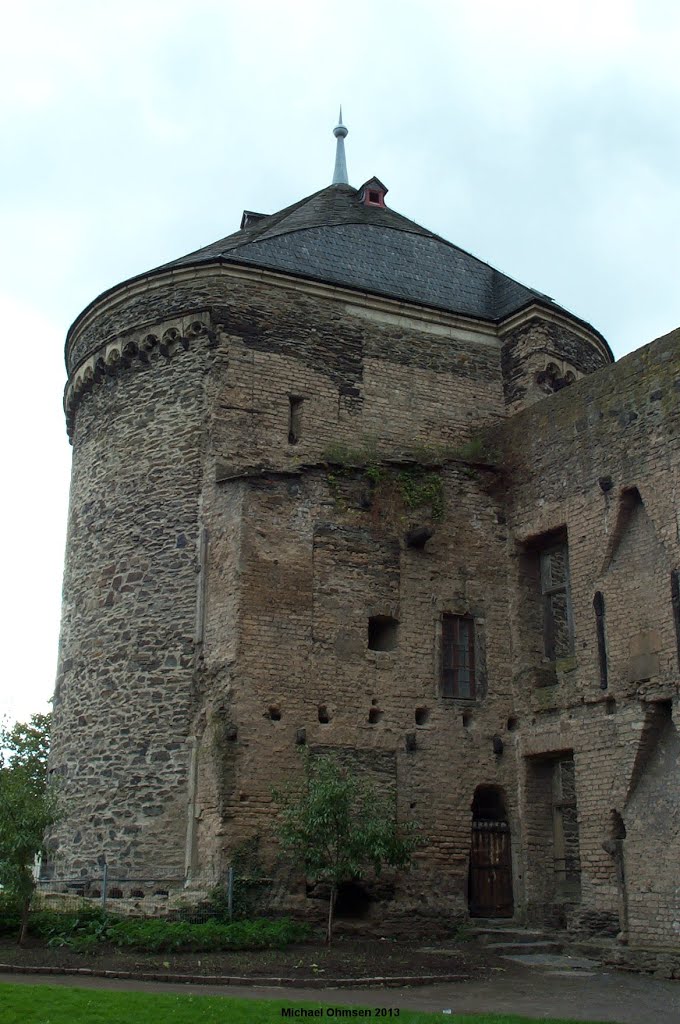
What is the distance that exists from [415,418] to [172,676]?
244 inches

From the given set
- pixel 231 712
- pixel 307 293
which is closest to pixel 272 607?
pixel 231 712

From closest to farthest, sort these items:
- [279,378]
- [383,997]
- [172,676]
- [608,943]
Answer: [383,997], [608,943], [172,676], [279,378]

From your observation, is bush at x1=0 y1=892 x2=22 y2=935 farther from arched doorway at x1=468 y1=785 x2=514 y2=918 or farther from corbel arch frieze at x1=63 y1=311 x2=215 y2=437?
corbel arch frieze at x1=63 y1=311 x2=215 y2=437

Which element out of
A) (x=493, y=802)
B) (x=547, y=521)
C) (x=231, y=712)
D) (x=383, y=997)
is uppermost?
(x=547, y=521)

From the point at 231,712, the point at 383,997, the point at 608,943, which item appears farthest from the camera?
the point at 231,712

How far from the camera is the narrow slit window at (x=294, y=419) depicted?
18.2 meters

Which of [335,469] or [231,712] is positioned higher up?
[335,469]

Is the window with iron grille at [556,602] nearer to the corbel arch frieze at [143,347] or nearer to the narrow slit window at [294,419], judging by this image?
the narrow slit window at [294,419]

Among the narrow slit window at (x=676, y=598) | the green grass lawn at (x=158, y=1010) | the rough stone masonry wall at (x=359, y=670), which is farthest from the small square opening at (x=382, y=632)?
the green grass lawn at (x=158, y=1010)

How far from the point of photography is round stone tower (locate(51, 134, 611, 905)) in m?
16.2

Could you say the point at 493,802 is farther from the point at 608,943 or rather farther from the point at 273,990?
the point at 273,990

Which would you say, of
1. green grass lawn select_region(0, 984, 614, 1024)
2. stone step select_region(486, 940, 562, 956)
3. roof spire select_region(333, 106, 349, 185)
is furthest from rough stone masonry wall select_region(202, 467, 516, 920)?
Result: roof spire select_region(333, 106, 349, 185)

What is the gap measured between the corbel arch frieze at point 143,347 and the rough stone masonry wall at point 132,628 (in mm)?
195

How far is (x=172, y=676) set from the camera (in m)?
16.8
